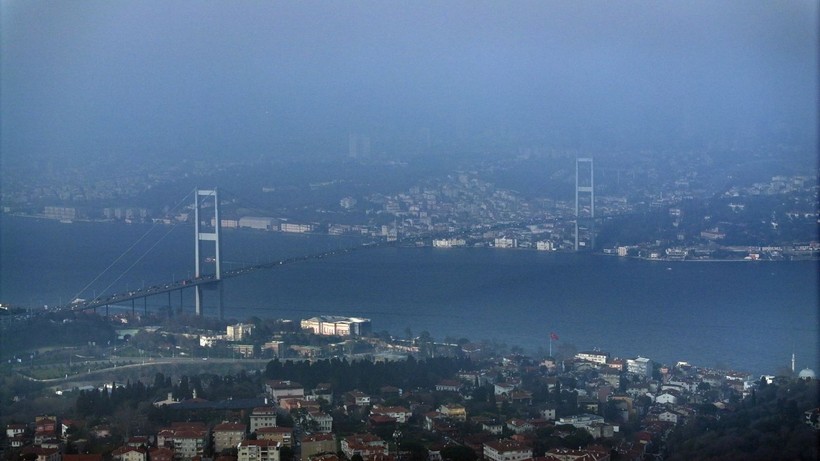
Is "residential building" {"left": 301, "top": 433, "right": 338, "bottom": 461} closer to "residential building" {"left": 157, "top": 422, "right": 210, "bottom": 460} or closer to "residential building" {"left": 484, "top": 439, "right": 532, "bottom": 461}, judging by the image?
"residential building" {"left": 157, "top": 422, "right": 210, "bottom": 460}

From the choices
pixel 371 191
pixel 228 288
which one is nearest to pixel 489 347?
pixel 228 288

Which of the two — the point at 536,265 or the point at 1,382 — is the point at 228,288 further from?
the point at 1,382

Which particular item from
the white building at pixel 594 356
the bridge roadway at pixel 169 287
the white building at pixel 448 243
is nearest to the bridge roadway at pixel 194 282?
the bridge roadway at pixel 169 287

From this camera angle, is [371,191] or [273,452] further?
[371,191]

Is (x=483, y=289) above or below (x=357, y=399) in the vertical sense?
above

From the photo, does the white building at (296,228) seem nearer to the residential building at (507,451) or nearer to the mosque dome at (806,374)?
the mosque dome at (806,374)

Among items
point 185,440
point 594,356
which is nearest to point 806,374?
point 594,356

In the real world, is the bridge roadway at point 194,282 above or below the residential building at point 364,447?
above

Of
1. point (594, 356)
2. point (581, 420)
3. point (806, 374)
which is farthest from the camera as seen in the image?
point (594, 356)

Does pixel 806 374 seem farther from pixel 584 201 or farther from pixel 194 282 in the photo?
pixel 584 201
